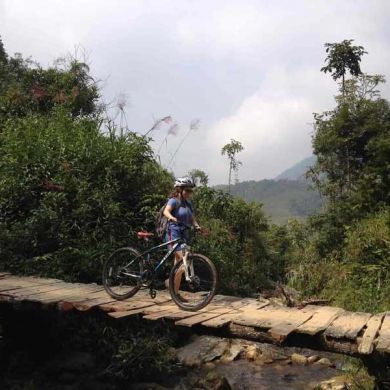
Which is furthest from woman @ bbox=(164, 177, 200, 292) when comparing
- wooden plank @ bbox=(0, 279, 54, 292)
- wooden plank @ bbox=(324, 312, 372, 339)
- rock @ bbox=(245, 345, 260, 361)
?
rock @ bbox=(245, 345, 260, 361)

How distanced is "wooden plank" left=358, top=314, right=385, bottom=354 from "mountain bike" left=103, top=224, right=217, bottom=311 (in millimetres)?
1987

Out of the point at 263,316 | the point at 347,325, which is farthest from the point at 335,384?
the point at 347,325

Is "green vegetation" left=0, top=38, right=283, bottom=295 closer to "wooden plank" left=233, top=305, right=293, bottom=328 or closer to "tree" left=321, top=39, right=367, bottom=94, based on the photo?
"wooden plank" left=233, top=305, right=293, bottom=328

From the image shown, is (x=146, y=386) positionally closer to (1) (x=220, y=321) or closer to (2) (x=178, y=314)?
(2) (x=178, y=314)

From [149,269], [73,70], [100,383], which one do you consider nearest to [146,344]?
[100,383]

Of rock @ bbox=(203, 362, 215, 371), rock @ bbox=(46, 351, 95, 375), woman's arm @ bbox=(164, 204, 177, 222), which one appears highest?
woman's arm @ bbox=(164, 204, 177, 222)

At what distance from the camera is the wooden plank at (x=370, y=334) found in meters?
4.81

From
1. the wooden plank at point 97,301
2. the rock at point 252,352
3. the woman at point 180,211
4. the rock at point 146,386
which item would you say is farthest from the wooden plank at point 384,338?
the rock at point 252,352

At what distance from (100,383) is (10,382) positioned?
63.4 inches

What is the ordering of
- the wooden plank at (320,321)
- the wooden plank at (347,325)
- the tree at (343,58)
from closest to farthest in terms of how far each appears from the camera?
1. the wooden plank at (347,325)
2. the wooden plank at (320,321)
3. the tree at (343,58)

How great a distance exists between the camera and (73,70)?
1845 centimetres

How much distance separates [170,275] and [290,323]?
73.3 inches

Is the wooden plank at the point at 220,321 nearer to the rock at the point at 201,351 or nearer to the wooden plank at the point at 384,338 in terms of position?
the wooden plank at the point at 384,338

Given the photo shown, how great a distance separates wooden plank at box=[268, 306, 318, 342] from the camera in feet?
17.0
